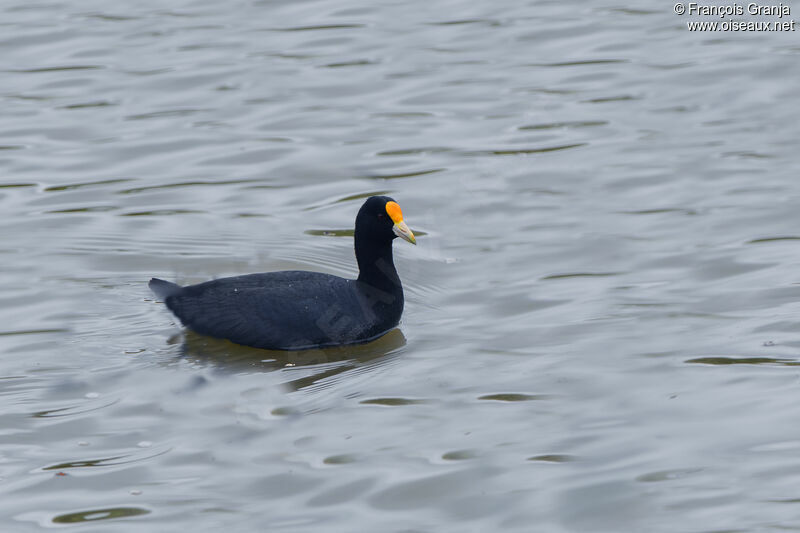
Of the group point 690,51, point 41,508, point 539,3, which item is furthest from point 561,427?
point 539,3

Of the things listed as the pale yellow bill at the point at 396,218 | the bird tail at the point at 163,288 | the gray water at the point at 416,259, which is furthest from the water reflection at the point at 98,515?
the pale yellow bill at the point at 396,218

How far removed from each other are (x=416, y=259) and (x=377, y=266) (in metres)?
1.16

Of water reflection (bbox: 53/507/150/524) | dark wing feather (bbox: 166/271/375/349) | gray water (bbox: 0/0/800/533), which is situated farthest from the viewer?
dark wing feather (bbox: 166/271/375/349)

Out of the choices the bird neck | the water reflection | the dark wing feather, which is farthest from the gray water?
the bird neck

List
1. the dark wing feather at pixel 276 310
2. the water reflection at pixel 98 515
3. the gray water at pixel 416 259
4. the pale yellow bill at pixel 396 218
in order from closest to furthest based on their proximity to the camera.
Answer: the water reflection at pixel 98 515, the gray water at pixel 416 259, the dark wing feather at pixel 276 310, the pale yellow bill at pixel 396 218

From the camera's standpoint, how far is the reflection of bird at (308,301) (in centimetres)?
730

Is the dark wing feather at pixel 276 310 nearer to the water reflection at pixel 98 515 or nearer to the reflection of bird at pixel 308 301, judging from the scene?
the reflection of bird at pixel 308 301

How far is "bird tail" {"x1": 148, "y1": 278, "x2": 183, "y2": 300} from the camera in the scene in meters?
7.67

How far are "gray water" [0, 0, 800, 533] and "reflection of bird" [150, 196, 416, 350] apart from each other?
14 centimetres

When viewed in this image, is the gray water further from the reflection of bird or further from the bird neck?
the bird neck

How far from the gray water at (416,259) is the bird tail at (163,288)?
0.18 metres

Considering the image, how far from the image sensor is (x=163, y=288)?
7723mm

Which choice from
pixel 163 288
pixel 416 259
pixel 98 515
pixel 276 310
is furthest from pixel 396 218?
pixel 98 515

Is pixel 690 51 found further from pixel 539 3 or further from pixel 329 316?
pixel 329 316
